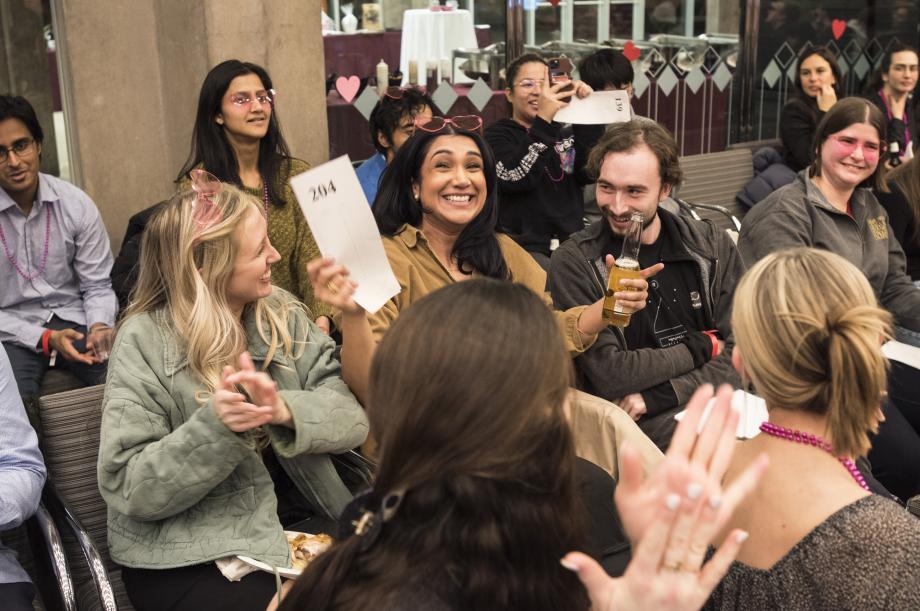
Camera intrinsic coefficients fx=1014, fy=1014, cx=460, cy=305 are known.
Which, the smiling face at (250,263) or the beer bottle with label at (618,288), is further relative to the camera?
the beer bottle with label at (618,288)

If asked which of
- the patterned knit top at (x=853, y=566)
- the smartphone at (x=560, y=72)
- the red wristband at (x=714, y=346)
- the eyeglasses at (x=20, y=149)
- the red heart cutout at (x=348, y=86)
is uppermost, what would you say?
the smartphone at (x=560, y=72)

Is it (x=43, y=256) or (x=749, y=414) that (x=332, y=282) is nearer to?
(x=749, y=414)

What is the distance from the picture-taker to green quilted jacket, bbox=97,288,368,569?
2.51 meters

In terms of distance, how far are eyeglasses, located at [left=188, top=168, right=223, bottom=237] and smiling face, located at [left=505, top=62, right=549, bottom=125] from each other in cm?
304

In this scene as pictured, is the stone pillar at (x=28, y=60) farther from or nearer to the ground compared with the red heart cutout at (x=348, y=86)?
farther from the ground

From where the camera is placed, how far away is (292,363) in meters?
2.94


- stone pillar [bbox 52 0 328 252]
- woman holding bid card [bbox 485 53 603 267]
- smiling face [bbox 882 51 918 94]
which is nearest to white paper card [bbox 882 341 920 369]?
woman holding bid card [bbox 485 53 603 267]

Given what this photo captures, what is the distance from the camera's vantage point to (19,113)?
14.0ft

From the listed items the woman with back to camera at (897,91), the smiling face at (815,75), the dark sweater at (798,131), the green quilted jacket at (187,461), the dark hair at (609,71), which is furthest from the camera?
the woman with back to camera at (897,91)

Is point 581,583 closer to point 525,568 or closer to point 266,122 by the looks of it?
point 525,568

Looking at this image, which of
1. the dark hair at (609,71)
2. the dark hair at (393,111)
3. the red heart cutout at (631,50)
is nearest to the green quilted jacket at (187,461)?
the dark hair at (393,111)

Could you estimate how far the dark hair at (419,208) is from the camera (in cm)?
353

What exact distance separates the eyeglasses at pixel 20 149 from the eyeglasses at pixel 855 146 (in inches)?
135

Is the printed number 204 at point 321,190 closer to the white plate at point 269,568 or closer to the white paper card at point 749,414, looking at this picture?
the white plate at point 269,568
